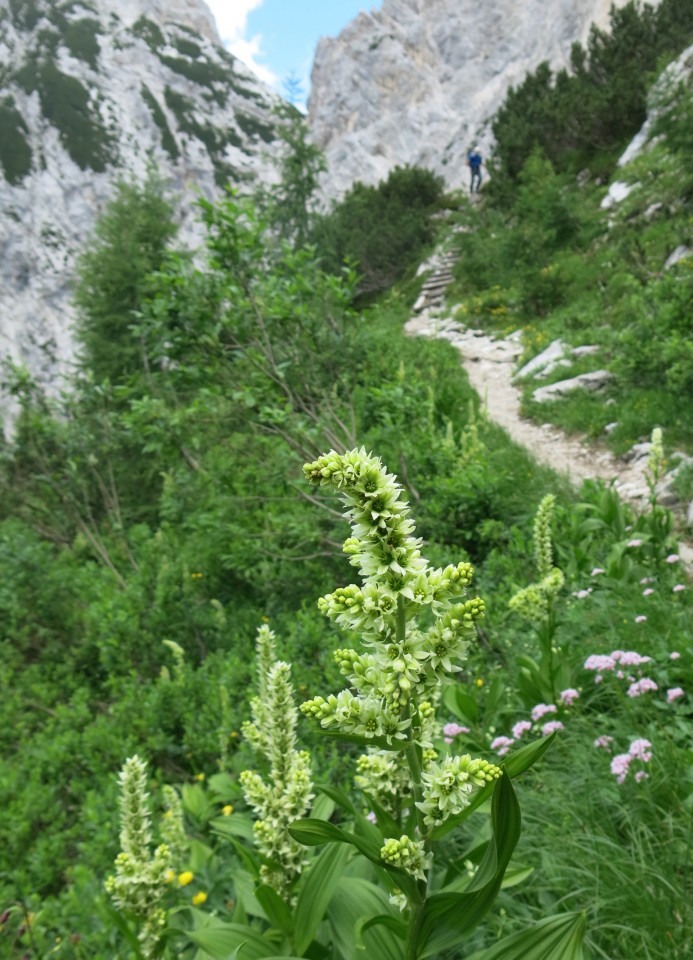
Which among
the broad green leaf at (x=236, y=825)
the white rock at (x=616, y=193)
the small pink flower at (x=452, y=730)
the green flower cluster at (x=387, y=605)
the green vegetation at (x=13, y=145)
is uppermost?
the green vegetation at (x=13, y=145)

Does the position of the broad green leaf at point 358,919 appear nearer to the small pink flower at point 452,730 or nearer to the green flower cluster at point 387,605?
the green flower cluster at point 387,605

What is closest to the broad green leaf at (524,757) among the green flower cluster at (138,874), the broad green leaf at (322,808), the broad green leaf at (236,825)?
the broad green leaf at (322,808)

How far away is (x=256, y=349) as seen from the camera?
6363 mm

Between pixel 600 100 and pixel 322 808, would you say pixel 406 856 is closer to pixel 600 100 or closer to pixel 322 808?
pixel 322 808

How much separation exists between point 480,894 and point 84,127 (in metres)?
60.7

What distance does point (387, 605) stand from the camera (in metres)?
1.23

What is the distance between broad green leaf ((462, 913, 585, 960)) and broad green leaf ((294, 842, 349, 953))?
2.19 feet

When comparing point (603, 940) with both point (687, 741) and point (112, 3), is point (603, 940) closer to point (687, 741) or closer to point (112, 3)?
point (687, 741)

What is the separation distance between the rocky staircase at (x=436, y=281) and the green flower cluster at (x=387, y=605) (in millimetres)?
20092

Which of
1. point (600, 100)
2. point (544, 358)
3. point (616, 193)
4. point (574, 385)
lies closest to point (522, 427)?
point (574, 385)

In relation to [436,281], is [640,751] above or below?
below

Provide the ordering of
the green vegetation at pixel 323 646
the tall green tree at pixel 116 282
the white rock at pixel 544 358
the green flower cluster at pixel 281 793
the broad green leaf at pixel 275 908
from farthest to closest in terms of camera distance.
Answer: the tall green tree at pixel 116 282, the white rock at pixel 544 358, the green flower cluster at pixel 281 793, the broad green leaf at pixel 275 908, the green vegetation at pixel 323 646

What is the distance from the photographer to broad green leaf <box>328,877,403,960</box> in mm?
1688

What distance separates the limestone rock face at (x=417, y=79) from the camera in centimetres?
4459
